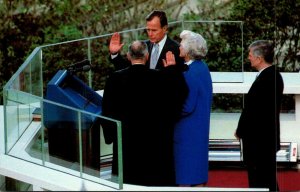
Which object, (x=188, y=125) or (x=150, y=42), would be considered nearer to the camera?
(x=188, y=125)

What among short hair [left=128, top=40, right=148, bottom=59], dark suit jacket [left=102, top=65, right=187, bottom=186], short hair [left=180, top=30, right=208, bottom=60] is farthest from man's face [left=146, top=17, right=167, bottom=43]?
short hair [left=128, top=40, right=148, bottom=59]

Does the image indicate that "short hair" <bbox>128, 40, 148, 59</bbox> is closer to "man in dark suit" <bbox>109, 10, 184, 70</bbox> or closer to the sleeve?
the sleeve

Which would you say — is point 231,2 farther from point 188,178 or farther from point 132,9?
point 188,178

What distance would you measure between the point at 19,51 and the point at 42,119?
10.2m

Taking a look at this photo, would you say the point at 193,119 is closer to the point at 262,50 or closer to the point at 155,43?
the point at 262,50

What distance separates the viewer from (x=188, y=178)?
10.5 metres

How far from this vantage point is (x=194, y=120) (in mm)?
10367

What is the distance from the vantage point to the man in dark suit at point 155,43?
36.1ft

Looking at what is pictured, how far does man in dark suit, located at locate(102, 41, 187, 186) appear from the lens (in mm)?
10055

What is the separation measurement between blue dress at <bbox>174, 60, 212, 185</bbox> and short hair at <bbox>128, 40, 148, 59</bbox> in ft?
1.53

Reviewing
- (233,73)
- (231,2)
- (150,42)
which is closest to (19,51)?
(231,2)

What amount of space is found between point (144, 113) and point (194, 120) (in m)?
0.46

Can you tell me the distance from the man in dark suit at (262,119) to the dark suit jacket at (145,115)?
0.61 m

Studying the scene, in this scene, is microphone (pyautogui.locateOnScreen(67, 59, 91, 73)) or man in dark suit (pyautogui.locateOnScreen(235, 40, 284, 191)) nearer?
man in dark suit (pyautogui.locateOnScreen(235, 40, 284, 191))
